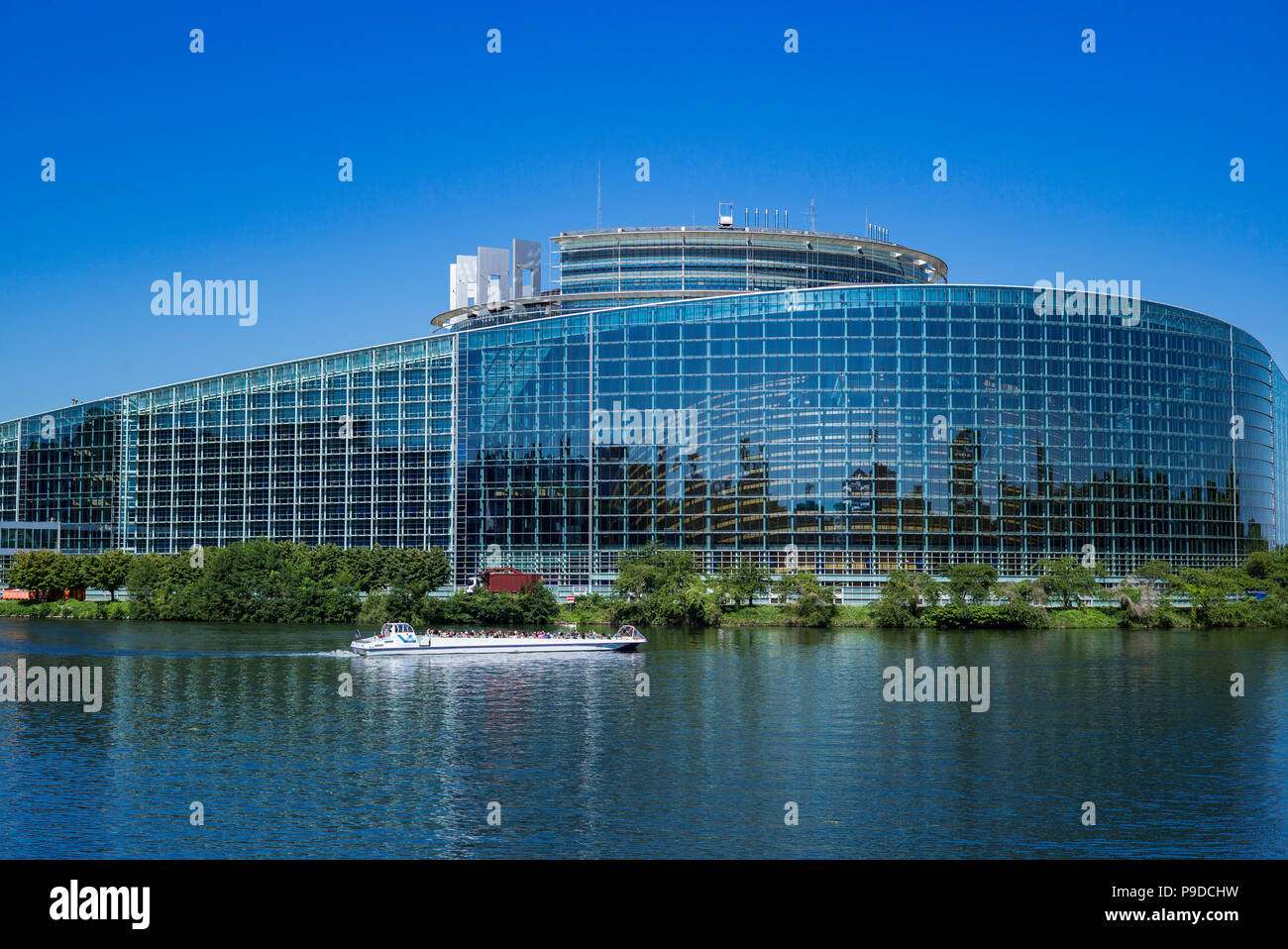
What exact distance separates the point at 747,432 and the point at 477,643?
5552 centimetres

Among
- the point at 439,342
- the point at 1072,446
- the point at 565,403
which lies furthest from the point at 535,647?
the point at 1072,446

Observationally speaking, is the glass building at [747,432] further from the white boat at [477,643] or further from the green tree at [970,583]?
the white boat at [477,643]

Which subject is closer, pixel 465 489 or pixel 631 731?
pixel 631 731

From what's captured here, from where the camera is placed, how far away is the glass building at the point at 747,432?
14312 cm

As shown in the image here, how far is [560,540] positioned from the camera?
5842 inches

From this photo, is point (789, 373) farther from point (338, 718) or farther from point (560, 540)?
point (338, 718)

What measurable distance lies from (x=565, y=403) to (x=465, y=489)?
53.2ft

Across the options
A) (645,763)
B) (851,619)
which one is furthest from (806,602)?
(645,763)

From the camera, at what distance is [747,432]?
144 meters

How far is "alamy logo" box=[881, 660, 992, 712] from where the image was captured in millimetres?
68000

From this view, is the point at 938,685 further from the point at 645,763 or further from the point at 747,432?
the point at 747,432
